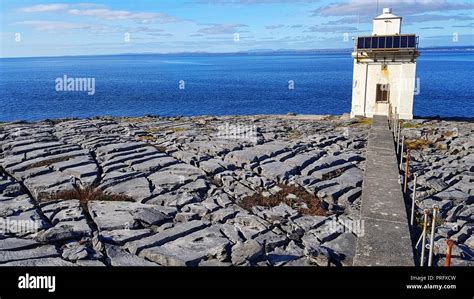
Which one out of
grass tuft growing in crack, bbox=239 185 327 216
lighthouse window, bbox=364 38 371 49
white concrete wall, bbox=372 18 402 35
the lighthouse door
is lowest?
grass tuft growing in crack, bbox=239 185 327 216

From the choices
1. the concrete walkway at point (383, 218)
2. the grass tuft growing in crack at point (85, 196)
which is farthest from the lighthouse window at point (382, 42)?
the grass tuft growing in crack at point (85, 196)

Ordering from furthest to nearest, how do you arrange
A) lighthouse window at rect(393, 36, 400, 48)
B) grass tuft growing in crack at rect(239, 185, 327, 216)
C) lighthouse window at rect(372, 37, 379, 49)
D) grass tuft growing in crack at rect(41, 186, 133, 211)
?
lighthouse window at rect(372, 37, 379, 49) → lighthouse window at rect(393, 36, 400, 48) → grass tuft growing in crack at rect(41, 186, 133, 211) → grass tuft growing in crack at rect(239, 185, 327, 216)

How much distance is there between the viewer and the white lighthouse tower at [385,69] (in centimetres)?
3192

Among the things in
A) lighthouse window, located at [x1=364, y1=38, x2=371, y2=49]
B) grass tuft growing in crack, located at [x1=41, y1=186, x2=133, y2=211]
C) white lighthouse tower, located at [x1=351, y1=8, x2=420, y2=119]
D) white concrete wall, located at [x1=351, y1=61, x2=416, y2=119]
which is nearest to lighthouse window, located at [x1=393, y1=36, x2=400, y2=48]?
white lighthouse tower, located at [x1=351, y1=8, x2=420, y2=119]

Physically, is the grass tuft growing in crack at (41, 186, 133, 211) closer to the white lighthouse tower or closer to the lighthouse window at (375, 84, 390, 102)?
the white lighthouse tower

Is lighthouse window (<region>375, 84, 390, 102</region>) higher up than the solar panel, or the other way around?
the solar panel

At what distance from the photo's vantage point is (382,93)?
33469 mm

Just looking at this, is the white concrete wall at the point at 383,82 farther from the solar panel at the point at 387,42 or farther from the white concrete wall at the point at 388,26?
the white concrete wall at the point at 388,26

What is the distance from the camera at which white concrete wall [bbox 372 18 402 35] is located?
110ft

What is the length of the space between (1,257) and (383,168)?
14459mm

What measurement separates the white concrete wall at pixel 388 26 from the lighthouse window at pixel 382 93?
13.9 feet

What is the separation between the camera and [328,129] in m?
28.9

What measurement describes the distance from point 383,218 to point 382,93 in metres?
22.7
